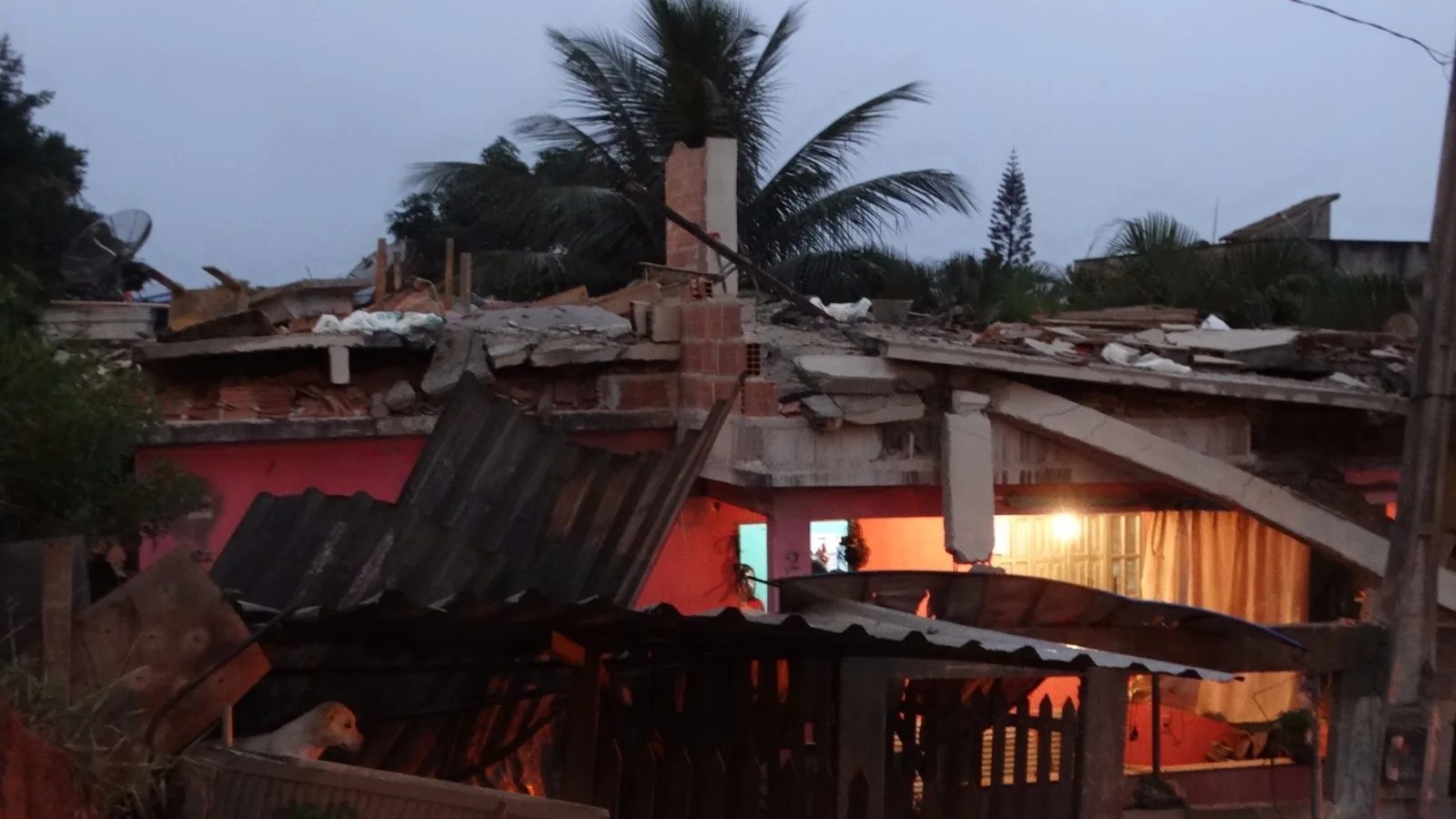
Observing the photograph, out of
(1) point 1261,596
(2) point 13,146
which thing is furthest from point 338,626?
(2) point 13,146

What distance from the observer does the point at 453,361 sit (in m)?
8.61

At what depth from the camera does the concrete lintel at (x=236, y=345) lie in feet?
27.3

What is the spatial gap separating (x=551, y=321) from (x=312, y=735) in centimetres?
613

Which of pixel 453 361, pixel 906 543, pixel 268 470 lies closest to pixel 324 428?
pixel 268 470

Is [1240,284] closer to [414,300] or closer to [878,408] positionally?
[878,408]

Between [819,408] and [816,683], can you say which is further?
[819,408]

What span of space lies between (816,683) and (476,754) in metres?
1.18

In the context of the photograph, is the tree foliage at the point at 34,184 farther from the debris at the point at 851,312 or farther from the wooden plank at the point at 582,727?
the wooden plank at the point at 582,727

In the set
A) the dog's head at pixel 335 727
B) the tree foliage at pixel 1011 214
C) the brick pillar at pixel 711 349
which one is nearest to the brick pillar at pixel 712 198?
the brick pillar at pixel 711 349

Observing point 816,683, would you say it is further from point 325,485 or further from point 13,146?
point 13,146

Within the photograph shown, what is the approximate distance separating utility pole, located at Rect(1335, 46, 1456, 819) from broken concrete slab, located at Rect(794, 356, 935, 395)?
108 inches

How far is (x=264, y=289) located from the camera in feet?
31.4

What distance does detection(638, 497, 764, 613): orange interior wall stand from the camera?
9227mm

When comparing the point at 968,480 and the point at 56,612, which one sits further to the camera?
the point at 968,480
